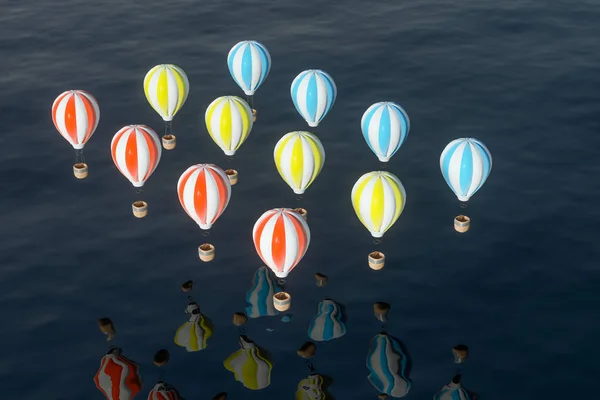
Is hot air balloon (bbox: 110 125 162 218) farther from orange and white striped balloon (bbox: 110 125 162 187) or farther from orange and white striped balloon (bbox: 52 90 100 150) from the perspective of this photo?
orange and white striped balloon (bbox: 52 90 100 150)

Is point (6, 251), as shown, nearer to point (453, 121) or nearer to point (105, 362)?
point (105, 362)

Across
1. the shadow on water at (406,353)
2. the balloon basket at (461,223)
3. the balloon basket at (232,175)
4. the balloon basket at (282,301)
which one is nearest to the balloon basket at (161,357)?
the balloon basket at (282,301)

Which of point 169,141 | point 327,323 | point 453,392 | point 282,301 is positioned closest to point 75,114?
point 169,141

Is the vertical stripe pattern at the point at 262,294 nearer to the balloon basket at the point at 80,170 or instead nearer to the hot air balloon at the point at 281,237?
the hot air balloon at the point at 281,237

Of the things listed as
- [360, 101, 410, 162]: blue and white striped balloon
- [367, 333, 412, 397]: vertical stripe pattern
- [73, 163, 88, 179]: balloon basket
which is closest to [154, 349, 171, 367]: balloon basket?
[367, 333, 412, 397]: vertical stripe pattern

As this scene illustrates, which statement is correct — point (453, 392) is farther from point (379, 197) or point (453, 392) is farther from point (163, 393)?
point (163, 393)

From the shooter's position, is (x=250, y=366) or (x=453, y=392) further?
(x=250, y=366)

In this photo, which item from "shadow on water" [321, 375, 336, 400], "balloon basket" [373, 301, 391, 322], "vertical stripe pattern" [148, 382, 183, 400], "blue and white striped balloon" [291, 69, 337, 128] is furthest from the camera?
"blue and white striped balloon" [291, 69, 337, 128]
